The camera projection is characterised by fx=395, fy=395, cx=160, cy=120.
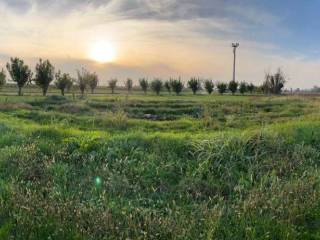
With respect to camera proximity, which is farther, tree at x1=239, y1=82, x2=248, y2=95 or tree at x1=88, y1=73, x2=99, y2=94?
tree at x1=239, y1=82, x2=248, y2=95

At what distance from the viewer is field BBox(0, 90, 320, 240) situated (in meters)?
4.31

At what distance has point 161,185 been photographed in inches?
234

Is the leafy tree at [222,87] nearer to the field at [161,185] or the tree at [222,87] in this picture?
the tree at [222,87]

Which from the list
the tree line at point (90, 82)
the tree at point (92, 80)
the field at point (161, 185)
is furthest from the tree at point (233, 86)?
the field at point (161, 185)

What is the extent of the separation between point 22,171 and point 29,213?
5.89ft

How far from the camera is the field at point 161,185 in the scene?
431 cm

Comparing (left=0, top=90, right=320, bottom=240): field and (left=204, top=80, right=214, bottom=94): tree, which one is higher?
(left=204, top=80, right=214, bottom=94): tree

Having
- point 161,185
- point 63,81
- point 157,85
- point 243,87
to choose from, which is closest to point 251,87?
point 243,87

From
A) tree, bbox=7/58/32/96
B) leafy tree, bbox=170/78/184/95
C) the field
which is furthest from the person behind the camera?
leafy tree, bbox=170/78/184/95

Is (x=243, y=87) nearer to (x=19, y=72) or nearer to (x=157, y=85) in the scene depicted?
(x=157, y=85)

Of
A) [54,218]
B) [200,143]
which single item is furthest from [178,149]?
[54,218]

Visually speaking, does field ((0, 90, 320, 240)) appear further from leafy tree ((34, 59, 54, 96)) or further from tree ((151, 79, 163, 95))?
tree ((151, 79, 163, 95))

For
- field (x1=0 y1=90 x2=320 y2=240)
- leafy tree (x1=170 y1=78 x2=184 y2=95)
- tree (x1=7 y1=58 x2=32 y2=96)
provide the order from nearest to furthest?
1. field (x1=0 y1=90 x2=320 y2=240)
2. tree (x1=7 y1=58 x2=32 y2=96)
3. leafy tree (x1=170 y1=78 x2=184 y2=95)

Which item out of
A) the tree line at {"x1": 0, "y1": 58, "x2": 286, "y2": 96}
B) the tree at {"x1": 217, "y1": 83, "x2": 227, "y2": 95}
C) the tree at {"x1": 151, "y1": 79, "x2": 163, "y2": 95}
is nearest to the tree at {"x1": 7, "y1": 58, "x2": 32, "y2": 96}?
the tree line at {"x1": 0, "y1": 58, "x2": 286, "y2": 96}
